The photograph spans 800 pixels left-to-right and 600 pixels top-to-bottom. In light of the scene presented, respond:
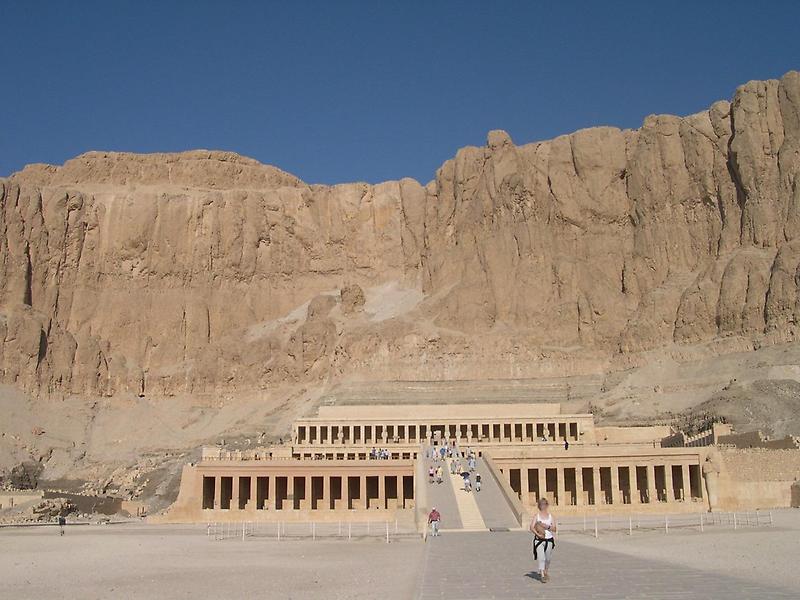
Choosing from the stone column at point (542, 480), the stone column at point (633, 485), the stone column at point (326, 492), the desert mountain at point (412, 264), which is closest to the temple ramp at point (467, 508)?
the stone column at point (542, 480)

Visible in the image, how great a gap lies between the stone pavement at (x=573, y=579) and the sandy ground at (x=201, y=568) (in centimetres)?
119

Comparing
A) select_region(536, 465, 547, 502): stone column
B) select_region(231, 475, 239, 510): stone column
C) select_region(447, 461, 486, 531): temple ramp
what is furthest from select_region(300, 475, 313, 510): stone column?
select_region(536, 465, 547, 502): stone column

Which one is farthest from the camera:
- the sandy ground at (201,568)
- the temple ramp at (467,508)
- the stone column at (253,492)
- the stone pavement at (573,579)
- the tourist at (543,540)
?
the stone column at (253,492)

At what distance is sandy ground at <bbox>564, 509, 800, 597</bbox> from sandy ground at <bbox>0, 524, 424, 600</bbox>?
661cm

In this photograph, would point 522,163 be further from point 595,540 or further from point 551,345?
point 595,540

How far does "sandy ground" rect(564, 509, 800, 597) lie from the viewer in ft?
80.9

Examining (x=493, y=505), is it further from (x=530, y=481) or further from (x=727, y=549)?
(x=727, y=549)

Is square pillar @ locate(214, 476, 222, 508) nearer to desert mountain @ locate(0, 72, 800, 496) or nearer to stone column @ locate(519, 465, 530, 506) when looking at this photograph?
stone column @ locate(519, 465, 530, 506)

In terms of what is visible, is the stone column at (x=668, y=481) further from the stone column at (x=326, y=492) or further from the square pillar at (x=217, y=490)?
the stone column at (x=326, y=492)

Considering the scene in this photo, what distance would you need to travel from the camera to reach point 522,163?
13188 cm

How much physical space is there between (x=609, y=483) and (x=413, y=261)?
87084 millimetres

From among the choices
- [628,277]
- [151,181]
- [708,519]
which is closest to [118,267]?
[151,181]

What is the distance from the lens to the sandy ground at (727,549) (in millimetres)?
24656

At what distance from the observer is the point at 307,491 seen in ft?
185
